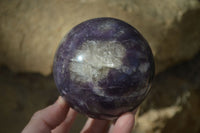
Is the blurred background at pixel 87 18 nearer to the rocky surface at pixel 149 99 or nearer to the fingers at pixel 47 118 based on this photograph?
the rocky surface at pixel 149 99

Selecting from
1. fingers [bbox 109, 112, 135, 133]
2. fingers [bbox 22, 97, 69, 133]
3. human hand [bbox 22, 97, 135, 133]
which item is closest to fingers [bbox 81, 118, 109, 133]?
human hand [bbox 22, 97, 135, 133]

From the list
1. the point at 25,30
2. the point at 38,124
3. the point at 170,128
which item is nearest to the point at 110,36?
the point at 38,124

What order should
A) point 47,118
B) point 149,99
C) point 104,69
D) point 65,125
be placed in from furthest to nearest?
point 149,99 → point 65,125 → point 47,118 → point 104,69

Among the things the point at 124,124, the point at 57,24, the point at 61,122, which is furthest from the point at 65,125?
the point at 57,24

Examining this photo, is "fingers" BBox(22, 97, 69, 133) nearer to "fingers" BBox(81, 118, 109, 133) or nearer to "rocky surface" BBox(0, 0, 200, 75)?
"fingers" BBox(81, 118, 109, 133)

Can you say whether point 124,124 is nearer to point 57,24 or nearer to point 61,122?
point 61,122

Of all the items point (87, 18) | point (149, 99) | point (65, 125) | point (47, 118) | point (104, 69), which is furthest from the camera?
point (149, 99)
